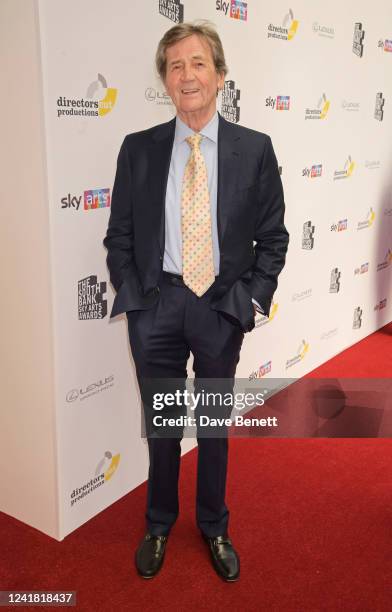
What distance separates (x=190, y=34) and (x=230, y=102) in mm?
1207

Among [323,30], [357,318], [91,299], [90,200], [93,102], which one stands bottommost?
[357,318]

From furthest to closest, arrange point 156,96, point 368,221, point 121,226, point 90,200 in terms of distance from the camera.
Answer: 1. point 368,221
2. point 156,96
3. point 90,200
4. point 121,226

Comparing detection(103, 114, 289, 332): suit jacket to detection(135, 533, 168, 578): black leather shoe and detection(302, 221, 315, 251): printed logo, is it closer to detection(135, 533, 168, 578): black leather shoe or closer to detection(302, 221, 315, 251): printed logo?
detection(135, 533, 168, 578): black leather shoe

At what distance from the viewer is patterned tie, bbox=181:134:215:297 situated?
240cm

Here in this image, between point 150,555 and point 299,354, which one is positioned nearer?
point 150,555

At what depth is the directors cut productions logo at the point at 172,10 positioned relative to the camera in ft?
9.35

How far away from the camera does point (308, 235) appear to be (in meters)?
4.52

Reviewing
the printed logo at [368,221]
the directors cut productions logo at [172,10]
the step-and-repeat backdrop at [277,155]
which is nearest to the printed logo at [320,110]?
the step-and-repeat backdrop at [277,155]

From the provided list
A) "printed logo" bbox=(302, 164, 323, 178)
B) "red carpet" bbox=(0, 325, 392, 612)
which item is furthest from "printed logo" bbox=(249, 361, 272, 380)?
"printed logo" bbox=(302, 164, 323, 178)

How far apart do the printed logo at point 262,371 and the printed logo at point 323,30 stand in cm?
227

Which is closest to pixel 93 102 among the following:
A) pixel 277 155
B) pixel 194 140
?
pixel 194 140

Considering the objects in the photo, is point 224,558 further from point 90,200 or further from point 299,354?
point 299,354

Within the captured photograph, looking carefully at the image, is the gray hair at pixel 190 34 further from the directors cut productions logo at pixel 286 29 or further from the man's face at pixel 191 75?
the directors cut productions logo at pixel 286 29

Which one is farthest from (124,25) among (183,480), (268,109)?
(183,480)
